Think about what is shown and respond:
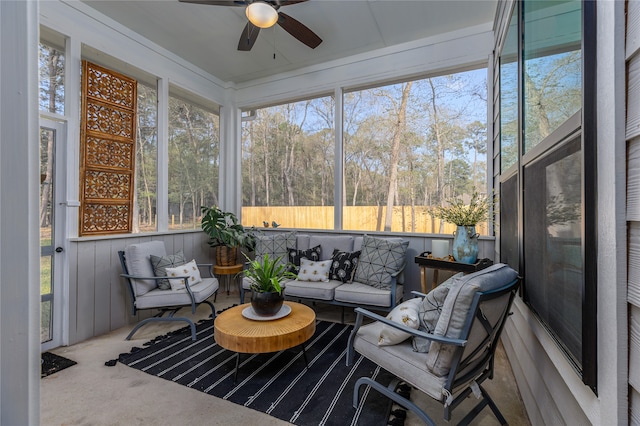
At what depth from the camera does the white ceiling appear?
122 inches

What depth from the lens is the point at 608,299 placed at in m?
0.92

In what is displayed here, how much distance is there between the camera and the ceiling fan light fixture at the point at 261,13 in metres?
2.46

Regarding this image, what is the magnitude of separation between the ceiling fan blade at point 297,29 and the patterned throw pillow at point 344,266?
7.79 feet

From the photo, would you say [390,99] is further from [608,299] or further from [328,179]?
[608,299]

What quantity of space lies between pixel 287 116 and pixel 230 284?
2.81 metres

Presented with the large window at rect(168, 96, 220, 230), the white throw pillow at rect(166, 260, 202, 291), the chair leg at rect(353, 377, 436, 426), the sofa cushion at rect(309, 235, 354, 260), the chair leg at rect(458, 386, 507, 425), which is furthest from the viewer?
the large window at rect(168, 96, 220, 230)

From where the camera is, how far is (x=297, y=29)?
2.97 metres

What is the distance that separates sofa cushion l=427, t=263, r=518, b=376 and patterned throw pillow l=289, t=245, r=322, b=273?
2310 millimetres

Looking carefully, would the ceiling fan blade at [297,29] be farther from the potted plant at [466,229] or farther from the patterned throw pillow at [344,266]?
the patterned throw pillow at [344,266]

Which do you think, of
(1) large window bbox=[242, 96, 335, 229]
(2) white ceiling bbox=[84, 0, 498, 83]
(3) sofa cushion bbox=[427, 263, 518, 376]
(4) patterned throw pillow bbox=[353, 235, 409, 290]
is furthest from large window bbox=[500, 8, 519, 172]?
(1) large window bbox=[242, 96, 335, 229]


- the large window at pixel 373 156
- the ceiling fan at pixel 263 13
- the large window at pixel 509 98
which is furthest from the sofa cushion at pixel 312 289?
the ceiling fan at pixel 263 13

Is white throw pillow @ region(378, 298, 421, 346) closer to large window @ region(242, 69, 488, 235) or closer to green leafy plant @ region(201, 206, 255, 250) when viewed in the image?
large window @ region(242, 69, 488, 235)

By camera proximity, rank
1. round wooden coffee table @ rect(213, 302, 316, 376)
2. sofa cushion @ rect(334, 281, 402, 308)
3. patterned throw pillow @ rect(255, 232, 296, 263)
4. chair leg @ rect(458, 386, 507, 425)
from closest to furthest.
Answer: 1. chair leg @ rect(458, 386, 507, 425)
2. round wooden coffee table @ rect(213, 302, 316, 376)
3. sofa cushion @ rect(334, 281, 402, 308)
4. patterned throw pillow @ rect(255, 232, 296, 263)

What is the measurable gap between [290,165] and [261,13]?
2347 millimetres
